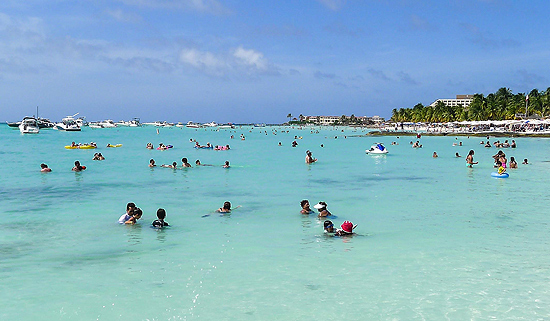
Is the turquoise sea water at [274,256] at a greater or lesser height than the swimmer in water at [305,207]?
lesser

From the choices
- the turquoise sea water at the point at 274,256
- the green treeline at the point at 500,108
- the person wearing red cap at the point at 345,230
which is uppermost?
the green treeline at the point at 500,108

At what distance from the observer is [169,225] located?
53.2 ft

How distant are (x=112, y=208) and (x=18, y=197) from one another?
6.21 metres

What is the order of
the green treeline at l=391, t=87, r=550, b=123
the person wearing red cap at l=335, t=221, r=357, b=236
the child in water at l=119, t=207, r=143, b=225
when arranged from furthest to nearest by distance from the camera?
the green treeline at l=391, t=87, r=550, b=123, the child in water at l=119, t=207, r=143, b=225, the person wearing red cap at l=335, t=221, r=357, b=236

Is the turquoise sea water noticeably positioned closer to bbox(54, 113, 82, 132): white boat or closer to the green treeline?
the green treeline

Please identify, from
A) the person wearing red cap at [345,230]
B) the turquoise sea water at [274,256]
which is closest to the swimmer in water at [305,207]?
the turquoise sea water at [274,256]

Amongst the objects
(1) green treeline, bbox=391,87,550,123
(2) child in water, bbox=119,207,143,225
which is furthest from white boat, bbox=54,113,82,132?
(2) child in water, bbox=119,207,143,225

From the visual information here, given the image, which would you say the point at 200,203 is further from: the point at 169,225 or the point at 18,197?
the point at 18,197

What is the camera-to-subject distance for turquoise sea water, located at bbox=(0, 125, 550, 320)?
9.26 m

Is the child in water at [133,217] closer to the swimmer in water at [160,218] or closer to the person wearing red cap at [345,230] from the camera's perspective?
the swimmer in water at [160,218]

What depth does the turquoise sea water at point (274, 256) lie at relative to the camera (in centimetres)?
926

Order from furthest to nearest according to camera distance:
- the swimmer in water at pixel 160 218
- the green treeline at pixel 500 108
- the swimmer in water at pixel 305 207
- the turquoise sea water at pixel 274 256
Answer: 1. the green treeline at pixel 500 108
2. the swimmer in water at pixel 305 207
3. the swimmer in water at pixel 160 218
4. the turquoise sea water at pixel 274 256

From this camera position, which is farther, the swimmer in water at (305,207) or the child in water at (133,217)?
the swimmer in water at (305,207)

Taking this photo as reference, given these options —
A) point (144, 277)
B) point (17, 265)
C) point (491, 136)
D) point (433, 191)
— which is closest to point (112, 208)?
point (17, 265)
